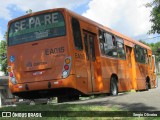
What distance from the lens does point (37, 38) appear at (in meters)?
13.6

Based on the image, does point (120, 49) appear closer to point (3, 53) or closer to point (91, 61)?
point (91, 61)

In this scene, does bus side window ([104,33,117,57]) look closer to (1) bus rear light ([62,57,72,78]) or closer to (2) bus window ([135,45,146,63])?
(1) bus rear light ([62,57,72,78])

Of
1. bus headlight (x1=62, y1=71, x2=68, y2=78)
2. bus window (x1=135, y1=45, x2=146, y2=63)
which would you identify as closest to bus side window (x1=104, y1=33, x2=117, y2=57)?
bus headlight (x1=62, y1=71, x2=68, y2=78)

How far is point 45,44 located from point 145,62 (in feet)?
39.5

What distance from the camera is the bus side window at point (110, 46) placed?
16116 millimetres

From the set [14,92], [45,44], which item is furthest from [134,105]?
[14,92]

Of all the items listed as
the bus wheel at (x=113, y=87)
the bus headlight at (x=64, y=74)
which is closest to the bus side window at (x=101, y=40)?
the bus wheel at (x=113, y=87)

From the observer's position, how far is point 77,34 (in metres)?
13.5

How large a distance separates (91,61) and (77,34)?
145cm

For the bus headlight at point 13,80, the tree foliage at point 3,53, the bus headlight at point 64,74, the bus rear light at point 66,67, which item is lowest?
the bus headlight at point 13,80

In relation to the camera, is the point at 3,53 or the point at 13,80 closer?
the point at 13,80

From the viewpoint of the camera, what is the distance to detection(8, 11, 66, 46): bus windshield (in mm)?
13203

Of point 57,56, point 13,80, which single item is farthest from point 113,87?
point 13,80

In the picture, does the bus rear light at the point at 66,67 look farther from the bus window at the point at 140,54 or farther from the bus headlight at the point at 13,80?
the bus window at the point at 140,54
